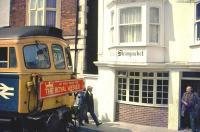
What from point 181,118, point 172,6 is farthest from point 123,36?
point 181,118

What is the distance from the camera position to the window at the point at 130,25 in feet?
55.5

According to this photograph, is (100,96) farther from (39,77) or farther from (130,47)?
(39,77)

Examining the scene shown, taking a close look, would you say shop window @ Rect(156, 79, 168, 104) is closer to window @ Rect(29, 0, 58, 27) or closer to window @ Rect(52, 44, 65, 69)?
window @ Rect(52, 44, 65, 69)

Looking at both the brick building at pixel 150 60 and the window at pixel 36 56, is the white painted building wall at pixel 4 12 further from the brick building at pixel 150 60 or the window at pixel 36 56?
the window at pixel 36 56

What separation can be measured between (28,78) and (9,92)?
26.2 inches

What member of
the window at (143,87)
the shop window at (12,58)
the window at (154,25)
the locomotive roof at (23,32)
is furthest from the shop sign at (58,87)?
the window at (154,25)

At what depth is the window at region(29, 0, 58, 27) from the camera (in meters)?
21.0

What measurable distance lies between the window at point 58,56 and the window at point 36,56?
442 millimetres

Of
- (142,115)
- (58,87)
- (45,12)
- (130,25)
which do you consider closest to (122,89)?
(142,115)

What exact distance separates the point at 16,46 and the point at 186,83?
782cm

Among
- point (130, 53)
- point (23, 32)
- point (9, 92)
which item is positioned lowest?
point (9, 92)

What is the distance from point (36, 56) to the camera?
1215 centimetres

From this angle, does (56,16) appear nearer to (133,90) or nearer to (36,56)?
(133,90)

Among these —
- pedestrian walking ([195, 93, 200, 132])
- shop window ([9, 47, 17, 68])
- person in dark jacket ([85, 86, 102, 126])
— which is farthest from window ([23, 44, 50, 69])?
pedestrian walking ([195, 93, 200, 132])
